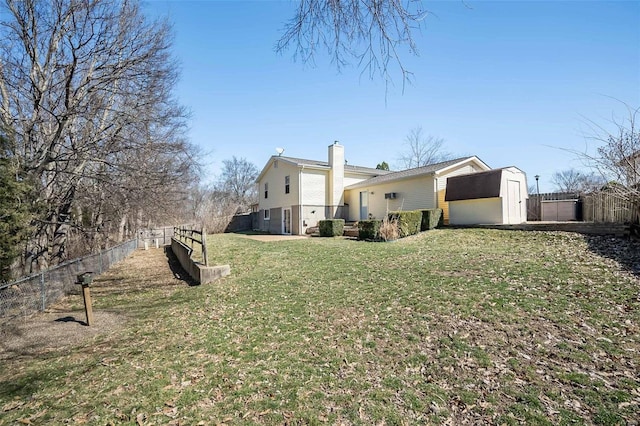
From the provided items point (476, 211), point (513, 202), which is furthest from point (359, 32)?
point (513, 202)

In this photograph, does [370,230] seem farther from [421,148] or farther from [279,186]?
[421,148]

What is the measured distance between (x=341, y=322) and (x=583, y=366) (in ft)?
10.8

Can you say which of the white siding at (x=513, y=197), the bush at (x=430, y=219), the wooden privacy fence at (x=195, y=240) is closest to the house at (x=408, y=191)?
the bush at (x=430, y=219)

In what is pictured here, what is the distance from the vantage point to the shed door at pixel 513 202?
14864 mm

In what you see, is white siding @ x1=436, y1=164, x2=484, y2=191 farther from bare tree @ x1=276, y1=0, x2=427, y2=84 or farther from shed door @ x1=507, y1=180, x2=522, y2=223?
bare tree @ x1=276, y1=0, x2=427, y2=84

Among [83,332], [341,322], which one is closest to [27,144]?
[83,332]

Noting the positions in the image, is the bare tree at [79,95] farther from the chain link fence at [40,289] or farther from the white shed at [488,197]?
the white shed at [488,197]

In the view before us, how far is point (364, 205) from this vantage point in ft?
68.8

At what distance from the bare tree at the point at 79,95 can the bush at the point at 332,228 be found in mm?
8987

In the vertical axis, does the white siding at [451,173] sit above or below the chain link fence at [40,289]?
above

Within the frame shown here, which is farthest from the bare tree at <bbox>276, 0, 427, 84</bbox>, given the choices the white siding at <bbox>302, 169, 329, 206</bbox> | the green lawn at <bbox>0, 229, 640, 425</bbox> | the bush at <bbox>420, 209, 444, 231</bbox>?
the white siding at <bbox>302, 169, 329, 206</bbox>

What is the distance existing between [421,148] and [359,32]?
3761cm

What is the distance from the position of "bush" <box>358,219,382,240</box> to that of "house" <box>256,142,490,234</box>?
4.13 m

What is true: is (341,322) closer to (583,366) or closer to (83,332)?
(583,366)
